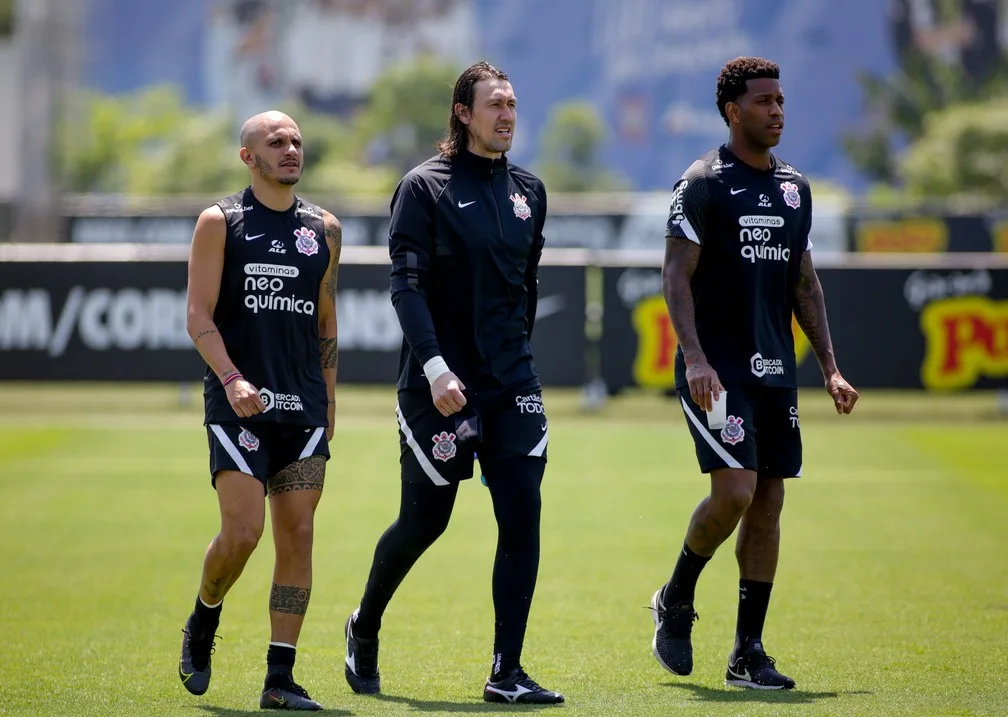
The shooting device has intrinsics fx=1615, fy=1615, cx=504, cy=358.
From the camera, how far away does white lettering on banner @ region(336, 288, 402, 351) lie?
64.1 ft

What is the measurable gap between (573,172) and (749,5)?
58.6 meters

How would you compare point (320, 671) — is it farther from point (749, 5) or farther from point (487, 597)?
point (749, 5)

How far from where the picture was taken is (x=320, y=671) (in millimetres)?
7188

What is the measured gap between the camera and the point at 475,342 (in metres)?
6.54

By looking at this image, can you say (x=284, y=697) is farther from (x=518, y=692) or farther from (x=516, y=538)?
(x=516, y=538)

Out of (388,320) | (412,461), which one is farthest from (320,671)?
(388,320)

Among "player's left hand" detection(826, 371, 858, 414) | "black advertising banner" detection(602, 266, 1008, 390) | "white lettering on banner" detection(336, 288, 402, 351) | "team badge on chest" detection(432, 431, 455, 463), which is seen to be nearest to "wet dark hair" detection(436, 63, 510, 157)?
"team badge on chest" detection(432, 431, 455, 463)

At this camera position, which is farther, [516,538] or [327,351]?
[327,351]

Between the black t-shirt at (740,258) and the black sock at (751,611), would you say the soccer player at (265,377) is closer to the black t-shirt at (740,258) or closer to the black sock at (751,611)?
the black t-shirt at (740,258)

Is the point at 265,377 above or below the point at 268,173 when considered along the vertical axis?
below

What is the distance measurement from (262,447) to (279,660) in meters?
0.83

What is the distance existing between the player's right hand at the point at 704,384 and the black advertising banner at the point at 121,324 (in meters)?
12.9

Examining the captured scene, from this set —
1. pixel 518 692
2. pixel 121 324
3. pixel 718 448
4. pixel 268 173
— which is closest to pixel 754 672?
pixel 718 448

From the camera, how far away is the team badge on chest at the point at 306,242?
6512 mm
